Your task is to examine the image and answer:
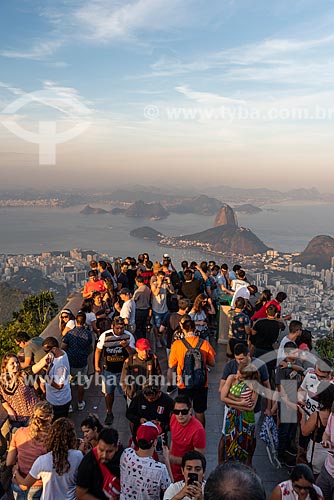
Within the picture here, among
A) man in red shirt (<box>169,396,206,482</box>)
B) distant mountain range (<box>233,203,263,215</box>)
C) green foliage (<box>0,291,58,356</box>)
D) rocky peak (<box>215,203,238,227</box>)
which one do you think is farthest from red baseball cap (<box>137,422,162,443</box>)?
distant mountain range (<box>233,203,263,215</box>)

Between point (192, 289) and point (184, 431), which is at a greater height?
point (192, 289)

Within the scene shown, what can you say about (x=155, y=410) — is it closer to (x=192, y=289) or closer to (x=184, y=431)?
(x=184, y=431)

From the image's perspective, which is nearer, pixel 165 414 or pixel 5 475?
pixel 5 475

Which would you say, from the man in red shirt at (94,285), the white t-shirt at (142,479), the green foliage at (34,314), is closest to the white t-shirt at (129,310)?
the man in red shirt at (94,285)

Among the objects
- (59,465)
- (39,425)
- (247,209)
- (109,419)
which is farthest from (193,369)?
(247,209)

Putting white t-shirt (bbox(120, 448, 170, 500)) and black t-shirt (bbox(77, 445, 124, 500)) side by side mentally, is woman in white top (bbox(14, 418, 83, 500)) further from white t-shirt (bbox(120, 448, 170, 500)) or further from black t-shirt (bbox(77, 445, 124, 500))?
white t-shirt (bbox(120, 448, 170, 500))

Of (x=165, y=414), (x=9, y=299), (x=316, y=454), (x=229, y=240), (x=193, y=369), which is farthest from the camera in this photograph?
(x=229, y=240)

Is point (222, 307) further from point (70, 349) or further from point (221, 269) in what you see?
point (70, 349)
